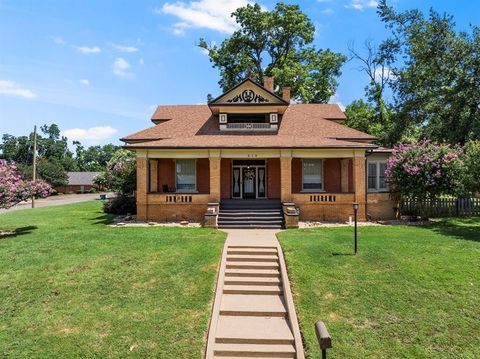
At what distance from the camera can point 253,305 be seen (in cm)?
902

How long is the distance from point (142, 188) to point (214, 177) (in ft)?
13.4

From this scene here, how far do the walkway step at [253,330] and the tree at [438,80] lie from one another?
993 inches

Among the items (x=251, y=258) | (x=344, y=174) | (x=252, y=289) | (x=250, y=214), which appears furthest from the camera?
(x=344, y=174)

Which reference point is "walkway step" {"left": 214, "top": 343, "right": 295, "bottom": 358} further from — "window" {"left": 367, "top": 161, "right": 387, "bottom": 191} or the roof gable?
the roof gable

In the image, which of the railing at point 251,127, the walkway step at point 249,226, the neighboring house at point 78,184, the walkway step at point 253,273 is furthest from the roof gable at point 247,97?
the neighboring house at point 78,184

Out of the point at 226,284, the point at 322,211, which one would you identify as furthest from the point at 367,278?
the point at 322,211

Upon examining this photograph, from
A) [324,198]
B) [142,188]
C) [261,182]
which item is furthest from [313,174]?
[142,188]

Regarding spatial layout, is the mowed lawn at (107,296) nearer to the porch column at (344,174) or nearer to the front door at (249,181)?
the front door at (249,181)

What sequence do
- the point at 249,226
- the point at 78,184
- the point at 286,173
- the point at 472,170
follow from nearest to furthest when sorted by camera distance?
1. the point at 472,170
2. the point at 249,226
3. the point at 286,173
4. the point at 78,184

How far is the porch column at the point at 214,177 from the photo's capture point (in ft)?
60.7

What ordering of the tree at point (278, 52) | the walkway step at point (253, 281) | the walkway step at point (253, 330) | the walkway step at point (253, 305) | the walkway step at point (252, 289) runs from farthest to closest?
the tree at point (278, 52) < the walkway step at point (253, 281) < the walkway step at point (252, 289) < the walkway step at point (253, 305) < the walkway step at point (253, 330)

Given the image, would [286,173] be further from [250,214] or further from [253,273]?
[253,273]

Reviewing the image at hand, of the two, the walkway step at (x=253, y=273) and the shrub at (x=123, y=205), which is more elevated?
the shrub at (x=123, y=205)

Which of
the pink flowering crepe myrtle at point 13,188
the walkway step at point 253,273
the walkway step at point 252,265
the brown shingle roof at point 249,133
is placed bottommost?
the walkway step at point 253,273
